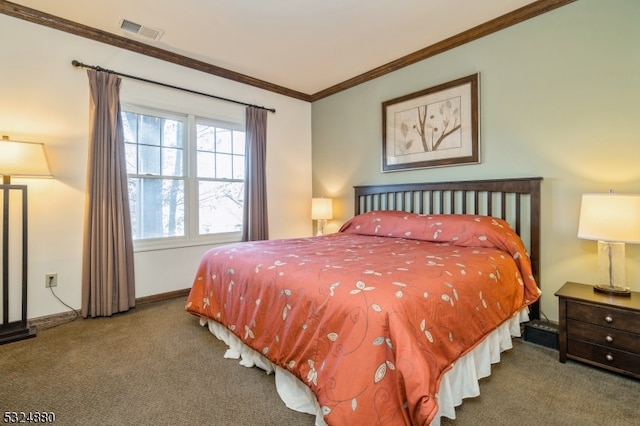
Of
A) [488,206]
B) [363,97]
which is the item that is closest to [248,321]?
[488,206]

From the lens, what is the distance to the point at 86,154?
2.81m

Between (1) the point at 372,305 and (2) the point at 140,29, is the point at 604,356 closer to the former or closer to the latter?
(1) the point at 372,305

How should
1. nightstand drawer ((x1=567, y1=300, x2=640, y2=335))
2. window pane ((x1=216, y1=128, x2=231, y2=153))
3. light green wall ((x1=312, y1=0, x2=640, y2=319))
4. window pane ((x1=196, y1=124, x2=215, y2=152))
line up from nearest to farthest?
nightstand drawer ((x1=567, y1=300, x2=640, y2=335)) < light green wall ((x1=312, y1=0, x2=640, y2=319)) < window pane ((x1=196, y1=124, x2=215, y2=152)) < window pane ((x1=216, y1=128, x2=231, y2=153))

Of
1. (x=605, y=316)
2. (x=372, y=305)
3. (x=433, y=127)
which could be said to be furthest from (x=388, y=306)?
(x=433, y=127)

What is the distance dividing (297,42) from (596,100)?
2.55 metres

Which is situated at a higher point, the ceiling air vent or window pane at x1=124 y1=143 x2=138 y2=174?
the ceiling air vent

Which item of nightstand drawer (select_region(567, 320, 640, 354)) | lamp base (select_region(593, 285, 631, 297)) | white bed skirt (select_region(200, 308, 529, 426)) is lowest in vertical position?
white bed skirt (select_region(200, 308, 529, 426))

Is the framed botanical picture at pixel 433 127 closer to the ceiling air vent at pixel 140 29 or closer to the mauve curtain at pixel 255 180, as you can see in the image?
the mauve curtain at pixel 255 180

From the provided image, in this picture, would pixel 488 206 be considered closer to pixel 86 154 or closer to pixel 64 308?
pixel 86 154

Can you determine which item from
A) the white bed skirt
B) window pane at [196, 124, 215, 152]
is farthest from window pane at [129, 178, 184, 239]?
the white bed skirt

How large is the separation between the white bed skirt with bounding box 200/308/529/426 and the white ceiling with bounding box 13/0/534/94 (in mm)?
2546

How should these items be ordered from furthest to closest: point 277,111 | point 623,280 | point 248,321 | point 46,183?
point 277,111 < point 46,183 < point 623,280 < point 248,321

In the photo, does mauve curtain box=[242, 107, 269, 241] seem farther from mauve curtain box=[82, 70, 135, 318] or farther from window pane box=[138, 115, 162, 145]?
mauve curtain box=[82, 70, 135, 318]

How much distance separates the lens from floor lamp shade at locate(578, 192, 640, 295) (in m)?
1.80
